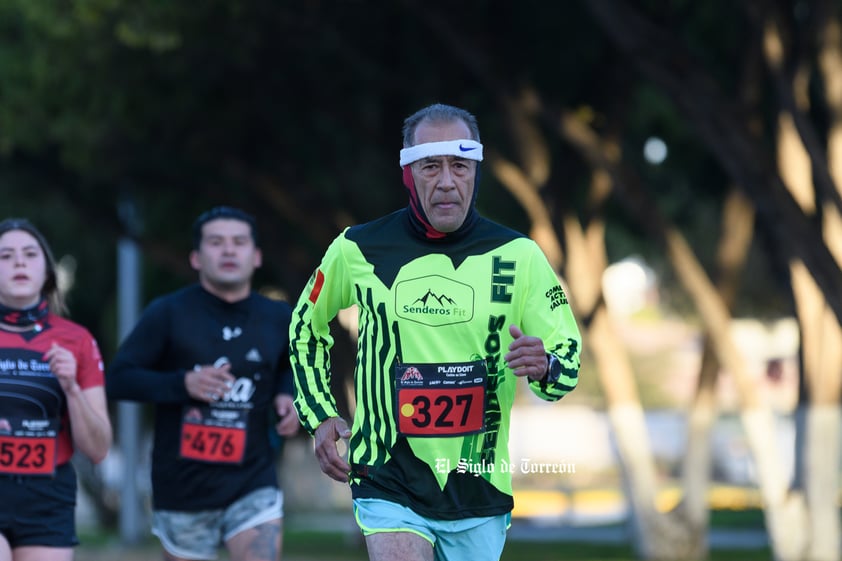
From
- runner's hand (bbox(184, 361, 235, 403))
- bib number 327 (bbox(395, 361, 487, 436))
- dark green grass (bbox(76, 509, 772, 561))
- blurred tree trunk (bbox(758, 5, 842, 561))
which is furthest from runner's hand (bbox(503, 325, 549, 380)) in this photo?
dark green grass (bbox(76, 509, 772, 561))

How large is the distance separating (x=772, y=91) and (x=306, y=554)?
8.96 metres

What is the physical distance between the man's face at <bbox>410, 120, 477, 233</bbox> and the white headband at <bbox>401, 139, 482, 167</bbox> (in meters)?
0.02

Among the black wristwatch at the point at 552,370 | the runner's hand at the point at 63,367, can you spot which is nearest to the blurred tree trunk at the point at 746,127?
the runner's hand at the point at 63,367

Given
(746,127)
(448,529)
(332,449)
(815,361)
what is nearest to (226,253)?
(332,449)

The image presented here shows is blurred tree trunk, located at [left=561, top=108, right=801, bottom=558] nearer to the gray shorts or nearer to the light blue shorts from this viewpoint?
the gray shorts

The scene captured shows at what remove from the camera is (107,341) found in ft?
114

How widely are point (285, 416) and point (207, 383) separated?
15.9 inches

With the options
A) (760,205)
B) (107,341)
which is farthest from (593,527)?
(760,205)

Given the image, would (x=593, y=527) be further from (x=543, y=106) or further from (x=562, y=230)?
(x=543, y=106)

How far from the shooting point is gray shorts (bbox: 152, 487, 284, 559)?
893cm

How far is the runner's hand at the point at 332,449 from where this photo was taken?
6.03 meters

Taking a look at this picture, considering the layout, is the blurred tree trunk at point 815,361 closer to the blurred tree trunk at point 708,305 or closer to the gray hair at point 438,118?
the blurred tree trunk at point 708,305

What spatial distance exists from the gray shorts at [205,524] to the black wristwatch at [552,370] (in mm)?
3336

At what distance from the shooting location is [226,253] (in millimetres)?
9148
